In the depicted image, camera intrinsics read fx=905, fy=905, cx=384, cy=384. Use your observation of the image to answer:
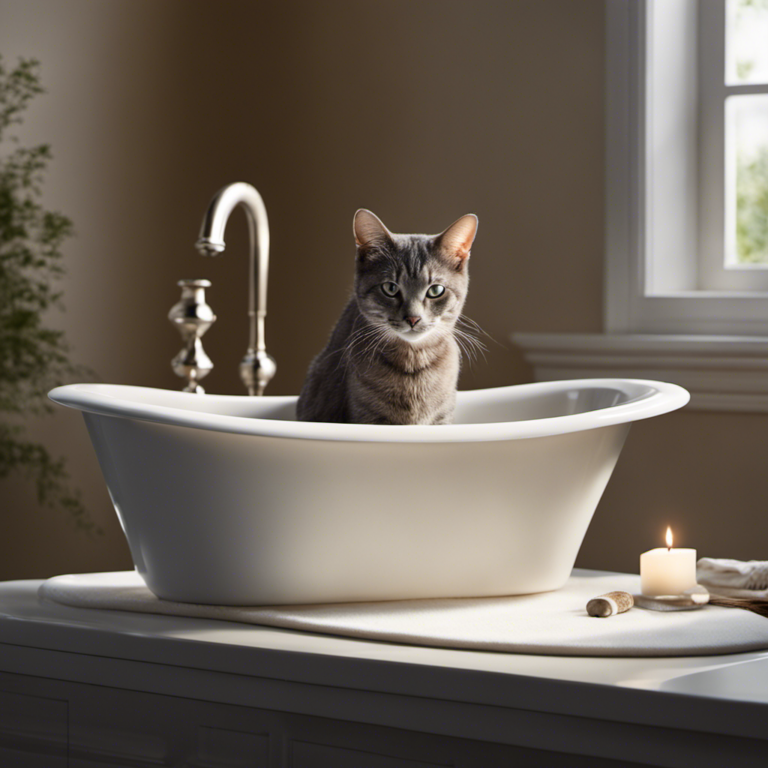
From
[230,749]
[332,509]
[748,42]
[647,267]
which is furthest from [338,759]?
[748,42]

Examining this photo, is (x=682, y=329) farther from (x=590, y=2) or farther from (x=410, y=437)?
(x=410, y=437)

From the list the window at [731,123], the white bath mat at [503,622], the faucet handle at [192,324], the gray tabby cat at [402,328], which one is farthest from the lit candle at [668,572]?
the window at [731,123]

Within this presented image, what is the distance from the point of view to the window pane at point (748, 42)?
1735 mm

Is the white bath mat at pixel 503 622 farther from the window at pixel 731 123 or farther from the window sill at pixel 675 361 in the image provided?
the window at pixel 731 123

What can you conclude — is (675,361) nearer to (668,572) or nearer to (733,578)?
(733,578)

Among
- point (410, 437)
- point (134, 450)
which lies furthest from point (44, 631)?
point (410, 437)

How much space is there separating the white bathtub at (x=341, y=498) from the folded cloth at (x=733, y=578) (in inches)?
8.3

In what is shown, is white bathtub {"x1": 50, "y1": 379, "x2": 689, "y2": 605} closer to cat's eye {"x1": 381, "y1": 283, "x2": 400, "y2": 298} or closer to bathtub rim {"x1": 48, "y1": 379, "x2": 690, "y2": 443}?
bathtub rim {"x1": 48, "y1": 379, "x2": 690, "y2": 443}

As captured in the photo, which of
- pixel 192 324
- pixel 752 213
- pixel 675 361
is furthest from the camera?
pixel 752 213

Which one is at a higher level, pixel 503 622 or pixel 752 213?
pixel 752 213

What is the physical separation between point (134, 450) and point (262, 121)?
49.9 inches

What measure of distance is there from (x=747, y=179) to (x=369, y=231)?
3.50ft

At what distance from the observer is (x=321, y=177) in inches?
76.1

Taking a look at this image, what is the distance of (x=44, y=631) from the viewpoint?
936mm
